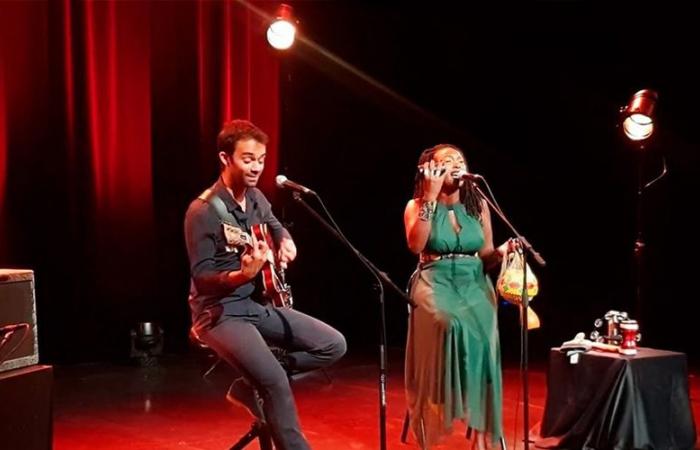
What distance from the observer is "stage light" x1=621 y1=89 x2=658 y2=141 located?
553 cm

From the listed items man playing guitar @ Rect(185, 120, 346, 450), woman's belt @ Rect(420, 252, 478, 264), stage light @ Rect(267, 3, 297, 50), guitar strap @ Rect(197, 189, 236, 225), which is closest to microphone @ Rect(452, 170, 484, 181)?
woman's belt @ Rect(420, 252, 478, 264)

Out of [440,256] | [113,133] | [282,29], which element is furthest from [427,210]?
[113,133]

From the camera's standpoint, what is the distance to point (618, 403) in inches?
165

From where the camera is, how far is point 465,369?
401cm

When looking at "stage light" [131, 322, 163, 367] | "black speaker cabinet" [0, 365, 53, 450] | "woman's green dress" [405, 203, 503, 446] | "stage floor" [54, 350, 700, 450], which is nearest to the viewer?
"black speaker cabinet" [0, 365, 53, 450]

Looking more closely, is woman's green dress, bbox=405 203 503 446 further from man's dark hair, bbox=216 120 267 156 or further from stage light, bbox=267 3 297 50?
stage light, bbox=267 3 297 50

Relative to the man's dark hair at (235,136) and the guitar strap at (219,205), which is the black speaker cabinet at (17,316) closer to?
the guitar strap at (219,205)

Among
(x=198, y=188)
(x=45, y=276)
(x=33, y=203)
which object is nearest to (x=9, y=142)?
(x=33, y=203)

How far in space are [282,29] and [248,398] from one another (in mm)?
3654

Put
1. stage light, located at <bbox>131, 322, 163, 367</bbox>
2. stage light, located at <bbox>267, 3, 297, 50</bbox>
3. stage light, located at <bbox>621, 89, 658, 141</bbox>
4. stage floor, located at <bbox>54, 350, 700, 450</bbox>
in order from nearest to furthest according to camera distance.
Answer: stage floor, located at <bbox>54, 350, 700, 450</bbox> → stage light, located at <bbox>621, 89, 658, 141</bbox> → stage light, located at <bbox>267, 3, 297, 50</bbox> → stage light, located at <bbox>131, 322, 163, 367</bbox>

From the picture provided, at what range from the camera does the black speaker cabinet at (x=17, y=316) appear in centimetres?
311

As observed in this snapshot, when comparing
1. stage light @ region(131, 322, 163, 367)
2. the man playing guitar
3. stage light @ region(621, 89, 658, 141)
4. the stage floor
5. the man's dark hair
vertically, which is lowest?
the stage floor

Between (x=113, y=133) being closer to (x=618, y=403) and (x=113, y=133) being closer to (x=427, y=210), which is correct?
(x=427, y=210)

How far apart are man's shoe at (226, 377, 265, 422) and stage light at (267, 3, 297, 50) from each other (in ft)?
11.7
